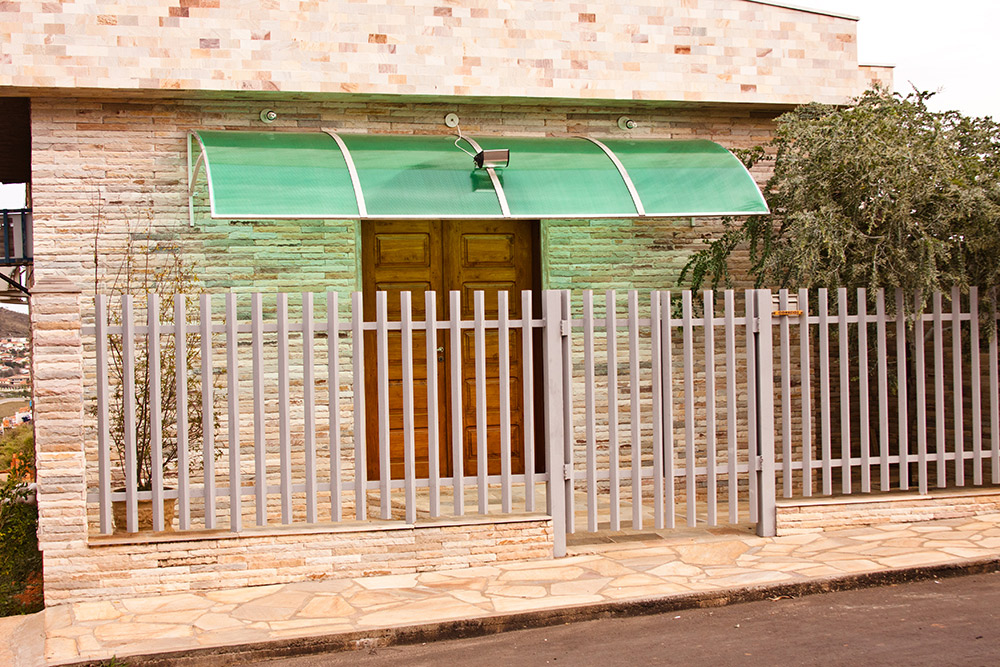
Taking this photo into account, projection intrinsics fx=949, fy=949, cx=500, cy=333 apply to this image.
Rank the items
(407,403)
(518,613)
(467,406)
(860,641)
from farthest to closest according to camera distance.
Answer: (467,406), (407,403), (518,613), (860,641)

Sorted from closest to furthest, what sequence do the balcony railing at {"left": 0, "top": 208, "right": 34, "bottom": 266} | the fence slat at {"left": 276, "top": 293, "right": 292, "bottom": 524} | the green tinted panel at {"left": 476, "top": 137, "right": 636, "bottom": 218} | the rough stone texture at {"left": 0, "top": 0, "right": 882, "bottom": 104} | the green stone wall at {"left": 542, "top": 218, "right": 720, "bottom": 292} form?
the fence slat at {"left": 276, "top": 293, "right": 292, "bottom": 524}, the rough stone texture at {"left": 0, "top": 0, "right": 882, "bottom": 104}, the green tinted panel at {"left": 476, "top": 137, "right": 636, "bottom": 218}, the green stone wall at {"left": 542, "top": 218, "right": 720, "bottom": 292}, the balcony railing at {"left": 0, "top": 208, "right": 34, "bottom": 266}

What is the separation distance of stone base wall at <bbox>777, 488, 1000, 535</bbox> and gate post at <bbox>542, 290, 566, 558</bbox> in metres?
1.83

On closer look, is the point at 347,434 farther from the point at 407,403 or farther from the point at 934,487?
the point at 934,487

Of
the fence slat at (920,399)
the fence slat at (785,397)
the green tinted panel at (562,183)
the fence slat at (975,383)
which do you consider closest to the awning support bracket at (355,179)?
the green tinted panel at (562,183)

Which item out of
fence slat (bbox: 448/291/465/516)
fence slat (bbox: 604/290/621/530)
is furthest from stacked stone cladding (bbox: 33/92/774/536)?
fence slat (bbox: 604/290/621/530)

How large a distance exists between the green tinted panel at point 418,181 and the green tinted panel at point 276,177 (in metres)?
0.20

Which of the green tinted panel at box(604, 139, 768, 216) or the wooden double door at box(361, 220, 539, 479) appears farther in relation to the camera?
the wooden double door at box(361, 220, 539, 479)

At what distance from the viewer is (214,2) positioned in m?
8.22

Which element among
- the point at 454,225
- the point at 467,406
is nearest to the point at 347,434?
the point at 467,406

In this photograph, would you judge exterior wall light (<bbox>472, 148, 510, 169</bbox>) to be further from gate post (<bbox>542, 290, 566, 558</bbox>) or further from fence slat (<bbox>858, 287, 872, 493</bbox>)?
fence slat (<bbox>858, 287, 872, 493</bbox>)

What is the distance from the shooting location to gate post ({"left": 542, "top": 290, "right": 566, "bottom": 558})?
264 inches

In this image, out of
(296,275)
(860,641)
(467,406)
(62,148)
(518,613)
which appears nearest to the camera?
(860,641)

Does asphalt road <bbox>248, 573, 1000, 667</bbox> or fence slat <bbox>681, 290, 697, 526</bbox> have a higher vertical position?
fence slat <bbox>681, 290, 697, 526</bbox>

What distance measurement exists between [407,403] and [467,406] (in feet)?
9.70
